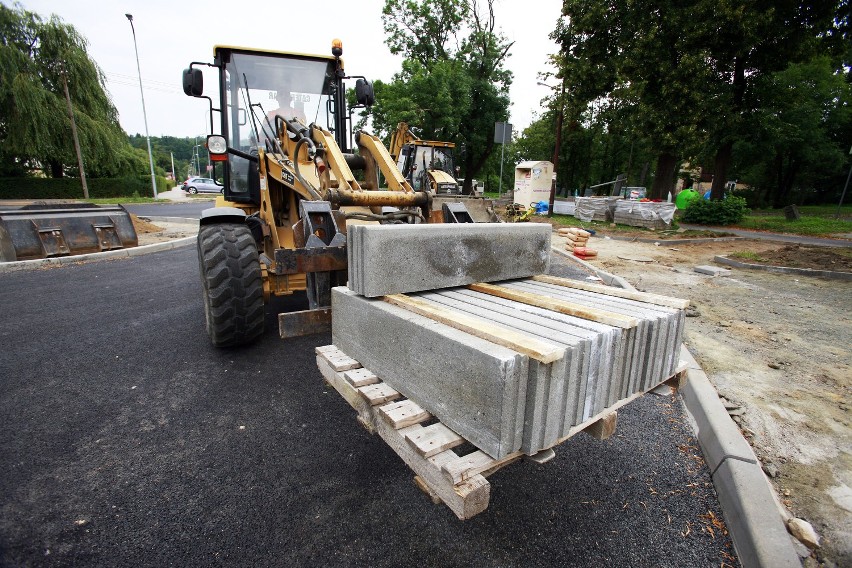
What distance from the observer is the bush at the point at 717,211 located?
17.6 m

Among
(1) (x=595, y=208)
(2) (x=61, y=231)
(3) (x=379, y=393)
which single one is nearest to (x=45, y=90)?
(2) (x=61, y=231)

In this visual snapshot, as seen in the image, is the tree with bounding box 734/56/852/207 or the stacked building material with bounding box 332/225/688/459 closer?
the stacked building material with bounding box 332/225/688/459

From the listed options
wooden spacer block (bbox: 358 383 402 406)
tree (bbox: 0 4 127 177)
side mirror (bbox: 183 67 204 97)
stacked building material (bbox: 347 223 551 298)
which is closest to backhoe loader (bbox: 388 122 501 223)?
side mirror (bbox: 183 67 204 97)

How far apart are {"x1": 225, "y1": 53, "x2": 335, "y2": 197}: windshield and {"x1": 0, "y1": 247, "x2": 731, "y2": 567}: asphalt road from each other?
2.84 meters

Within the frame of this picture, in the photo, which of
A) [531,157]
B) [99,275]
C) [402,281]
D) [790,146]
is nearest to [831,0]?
[790,146]

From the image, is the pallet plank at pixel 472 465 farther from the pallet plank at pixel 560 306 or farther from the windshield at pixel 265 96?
the windshield at pixel 265 96

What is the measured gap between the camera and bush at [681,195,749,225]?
17594 mm

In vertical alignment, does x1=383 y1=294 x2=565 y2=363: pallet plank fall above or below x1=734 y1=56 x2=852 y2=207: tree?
A: below

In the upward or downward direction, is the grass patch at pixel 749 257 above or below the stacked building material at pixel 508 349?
below

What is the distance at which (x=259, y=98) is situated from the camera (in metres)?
5.44

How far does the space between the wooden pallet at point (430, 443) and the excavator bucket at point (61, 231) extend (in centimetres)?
939

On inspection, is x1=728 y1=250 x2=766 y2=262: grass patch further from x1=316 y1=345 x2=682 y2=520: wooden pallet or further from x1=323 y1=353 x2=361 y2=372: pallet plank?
x1=323 y1=353 x2=361 y2=372: pallet plank

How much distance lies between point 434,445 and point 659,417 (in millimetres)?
2475

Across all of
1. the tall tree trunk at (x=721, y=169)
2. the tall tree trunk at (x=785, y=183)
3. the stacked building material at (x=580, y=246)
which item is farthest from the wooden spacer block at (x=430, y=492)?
the tall tree trunk at (x=785, y=183)
